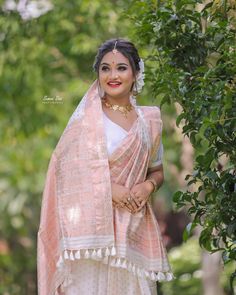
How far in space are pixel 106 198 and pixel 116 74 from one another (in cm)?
61

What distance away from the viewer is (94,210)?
4426 millimetres

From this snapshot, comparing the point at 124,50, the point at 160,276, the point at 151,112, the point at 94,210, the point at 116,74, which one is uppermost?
the point at 124,50

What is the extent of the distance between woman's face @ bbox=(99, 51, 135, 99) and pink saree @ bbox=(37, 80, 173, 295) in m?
0.10

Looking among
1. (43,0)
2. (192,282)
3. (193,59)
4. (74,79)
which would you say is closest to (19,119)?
(74,79)

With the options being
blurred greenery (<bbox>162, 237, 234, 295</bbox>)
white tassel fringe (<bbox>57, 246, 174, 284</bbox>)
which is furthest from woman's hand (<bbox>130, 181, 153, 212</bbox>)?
blurred greenery (<bbox>162, 237, 234, 295</bbox>)

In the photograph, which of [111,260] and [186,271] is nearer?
[111,260]

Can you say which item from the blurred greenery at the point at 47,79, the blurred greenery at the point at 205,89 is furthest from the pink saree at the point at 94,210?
the blurred greenery at the point at 47,79

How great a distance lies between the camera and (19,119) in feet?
36.6

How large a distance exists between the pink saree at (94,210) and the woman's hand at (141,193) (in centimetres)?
4

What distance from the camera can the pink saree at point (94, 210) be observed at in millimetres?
4395

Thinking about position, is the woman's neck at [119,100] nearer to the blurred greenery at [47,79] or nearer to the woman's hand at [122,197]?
the woman's hand at [122,197]

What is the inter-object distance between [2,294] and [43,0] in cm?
493

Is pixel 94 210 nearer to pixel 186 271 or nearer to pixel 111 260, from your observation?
pixel 111 260

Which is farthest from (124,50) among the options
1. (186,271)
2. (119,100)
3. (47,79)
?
(186,271)
